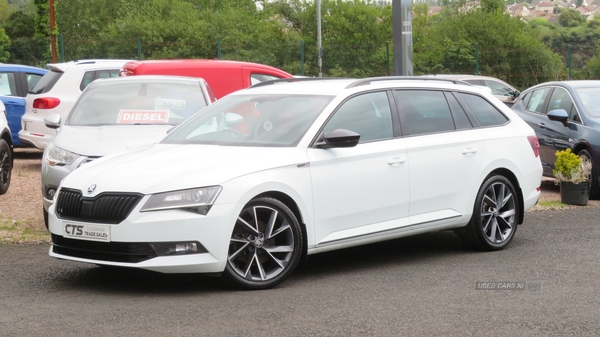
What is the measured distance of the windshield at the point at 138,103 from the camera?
1066 centimetres

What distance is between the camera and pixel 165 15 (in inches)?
2346

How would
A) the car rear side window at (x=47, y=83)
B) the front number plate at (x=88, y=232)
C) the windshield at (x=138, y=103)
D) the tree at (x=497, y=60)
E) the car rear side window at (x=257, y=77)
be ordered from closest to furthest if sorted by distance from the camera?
1. the front number plate at (x=88, y=232)
2. the windshield at (x=138, y=103)
3. the car rear side window at (x=257, y=77)
4. the car rear side window at (x=47, y=83)
5. the tree at (x=497, y=60)

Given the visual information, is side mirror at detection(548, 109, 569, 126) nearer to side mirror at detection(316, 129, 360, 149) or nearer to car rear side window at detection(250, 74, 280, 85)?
car rear side window at detection(250, 74, 280, 85)

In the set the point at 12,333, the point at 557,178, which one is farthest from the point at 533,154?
the point at 12,333

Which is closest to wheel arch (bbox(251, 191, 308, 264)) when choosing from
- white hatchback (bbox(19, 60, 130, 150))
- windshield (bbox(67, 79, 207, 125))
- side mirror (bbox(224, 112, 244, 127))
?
side mirror (bbox(224, 112, 244, 127))

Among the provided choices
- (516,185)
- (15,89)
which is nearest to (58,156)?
(516,185)

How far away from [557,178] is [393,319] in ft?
23.6

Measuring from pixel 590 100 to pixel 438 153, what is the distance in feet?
20.2

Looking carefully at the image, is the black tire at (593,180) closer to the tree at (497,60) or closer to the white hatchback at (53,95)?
the white hatchback at (53,95)

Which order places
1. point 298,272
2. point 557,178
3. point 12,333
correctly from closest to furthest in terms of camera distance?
point 12,333 → point 298,272 → point 557,178

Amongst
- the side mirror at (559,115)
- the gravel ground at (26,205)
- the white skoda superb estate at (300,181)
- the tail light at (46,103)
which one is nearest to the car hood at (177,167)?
the white skoda superb estate at (300,181)

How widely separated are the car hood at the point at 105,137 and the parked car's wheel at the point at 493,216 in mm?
3070

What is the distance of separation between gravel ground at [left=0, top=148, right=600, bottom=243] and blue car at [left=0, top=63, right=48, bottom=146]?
76 cm

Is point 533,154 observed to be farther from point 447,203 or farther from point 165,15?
point 165,15
